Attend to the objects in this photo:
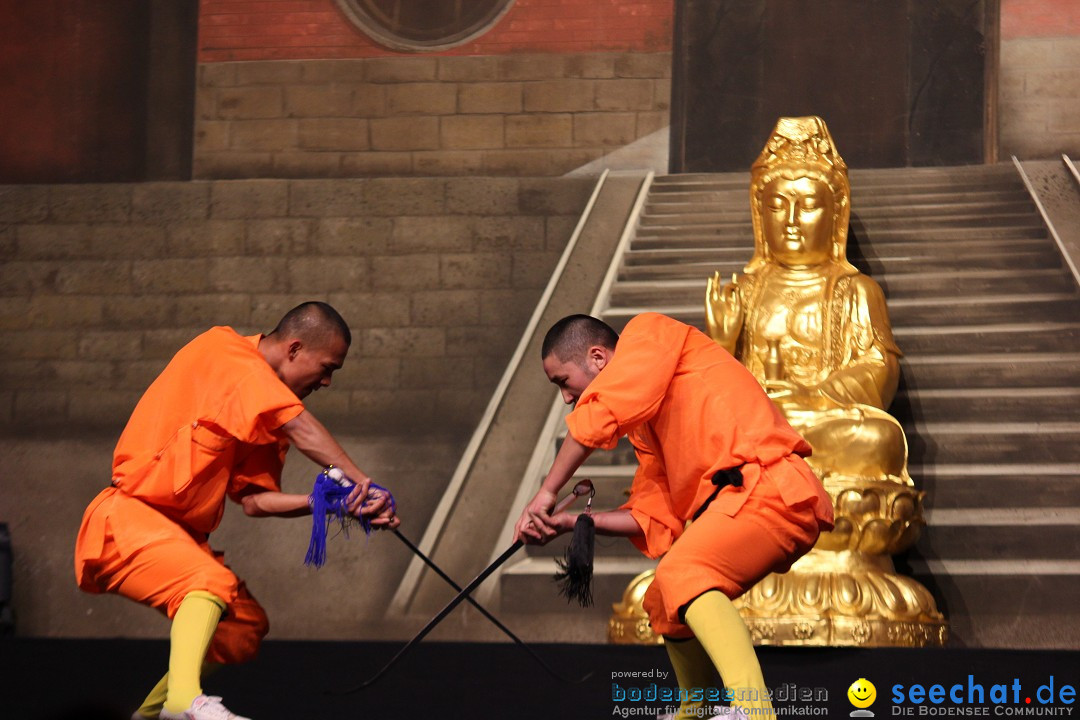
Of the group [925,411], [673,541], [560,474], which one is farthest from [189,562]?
[925,411]

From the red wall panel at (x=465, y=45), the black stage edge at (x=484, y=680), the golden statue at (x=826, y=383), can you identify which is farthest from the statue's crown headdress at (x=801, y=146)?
the black stage edge at (x=484, y=680)

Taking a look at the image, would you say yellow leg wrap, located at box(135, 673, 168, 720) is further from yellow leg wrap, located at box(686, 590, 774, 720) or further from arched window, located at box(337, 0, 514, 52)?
arched window, located at box(337, 0, 514, 52)

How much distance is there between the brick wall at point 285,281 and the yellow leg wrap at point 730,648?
103 inches

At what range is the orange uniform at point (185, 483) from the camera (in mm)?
3004

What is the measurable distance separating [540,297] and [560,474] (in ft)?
8.41

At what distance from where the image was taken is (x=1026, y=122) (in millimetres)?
5234

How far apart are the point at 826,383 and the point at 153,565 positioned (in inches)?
97.5

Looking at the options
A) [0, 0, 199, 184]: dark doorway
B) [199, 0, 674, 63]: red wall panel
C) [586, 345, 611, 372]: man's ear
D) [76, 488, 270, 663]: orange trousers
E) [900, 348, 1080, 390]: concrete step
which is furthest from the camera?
[0, 0, 199, 184]: dark doorway

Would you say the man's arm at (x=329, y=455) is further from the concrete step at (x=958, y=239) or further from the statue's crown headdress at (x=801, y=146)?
the concrete step at (x=958, y=239)

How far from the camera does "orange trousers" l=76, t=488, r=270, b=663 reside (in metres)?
2.97

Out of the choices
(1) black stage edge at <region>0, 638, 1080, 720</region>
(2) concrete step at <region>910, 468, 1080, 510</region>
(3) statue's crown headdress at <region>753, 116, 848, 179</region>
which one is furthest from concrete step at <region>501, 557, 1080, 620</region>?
(3) statue's crown headdress at <region>753, 116, 848, 179</region>

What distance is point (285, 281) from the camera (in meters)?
5.46

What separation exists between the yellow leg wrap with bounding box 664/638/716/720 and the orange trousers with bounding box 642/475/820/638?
0.08 m

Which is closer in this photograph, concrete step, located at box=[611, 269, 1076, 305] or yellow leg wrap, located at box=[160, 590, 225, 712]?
yellow leg wrap, located at box=[160, 590, 225, 712]
